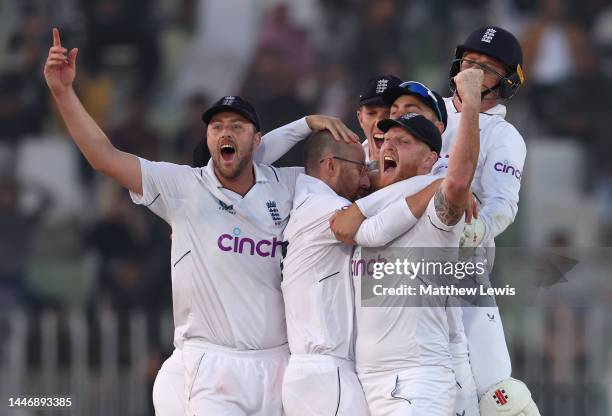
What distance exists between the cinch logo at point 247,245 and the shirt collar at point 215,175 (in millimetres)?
259

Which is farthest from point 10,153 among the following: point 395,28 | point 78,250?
point 395,28

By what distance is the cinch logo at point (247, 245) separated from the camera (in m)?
7.07

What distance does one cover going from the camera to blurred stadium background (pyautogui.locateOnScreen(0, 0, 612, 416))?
12.5 meters

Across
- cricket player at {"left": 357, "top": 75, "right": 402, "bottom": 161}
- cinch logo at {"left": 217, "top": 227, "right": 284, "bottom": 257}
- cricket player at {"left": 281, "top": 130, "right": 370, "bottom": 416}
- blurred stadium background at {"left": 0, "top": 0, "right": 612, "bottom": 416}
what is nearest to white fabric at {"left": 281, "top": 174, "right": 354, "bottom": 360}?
cricket player at {"left": 281, "top": 130, "right": 370, "bottom": 416}

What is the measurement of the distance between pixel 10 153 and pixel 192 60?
2.14 metres

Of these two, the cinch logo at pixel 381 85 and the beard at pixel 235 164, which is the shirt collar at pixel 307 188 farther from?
the cinch logo at pixel 381 85

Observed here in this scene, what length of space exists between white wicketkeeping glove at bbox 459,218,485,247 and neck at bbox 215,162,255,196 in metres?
1.16

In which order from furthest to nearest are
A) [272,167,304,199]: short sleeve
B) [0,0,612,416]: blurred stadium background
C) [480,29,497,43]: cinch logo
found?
[0,0,612,416]: blurred stadium background < [272,167,304,199]: short sleeve < [480,29,497,43]: cinch logo

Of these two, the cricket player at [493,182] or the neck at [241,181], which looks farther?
the neck at [241,181]

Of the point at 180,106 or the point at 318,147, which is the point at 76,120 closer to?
the point at 318,147

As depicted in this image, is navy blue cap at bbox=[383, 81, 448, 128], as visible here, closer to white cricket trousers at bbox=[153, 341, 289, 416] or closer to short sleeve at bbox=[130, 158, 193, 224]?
short sleeve at bbox=[130, 158, 193, 224]

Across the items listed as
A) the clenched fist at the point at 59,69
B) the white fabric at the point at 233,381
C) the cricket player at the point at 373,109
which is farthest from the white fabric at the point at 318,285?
the clenched fist at the point at 59,69

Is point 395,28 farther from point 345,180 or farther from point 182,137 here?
point 345,180

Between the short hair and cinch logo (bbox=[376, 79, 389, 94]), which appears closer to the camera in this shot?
the short hair
